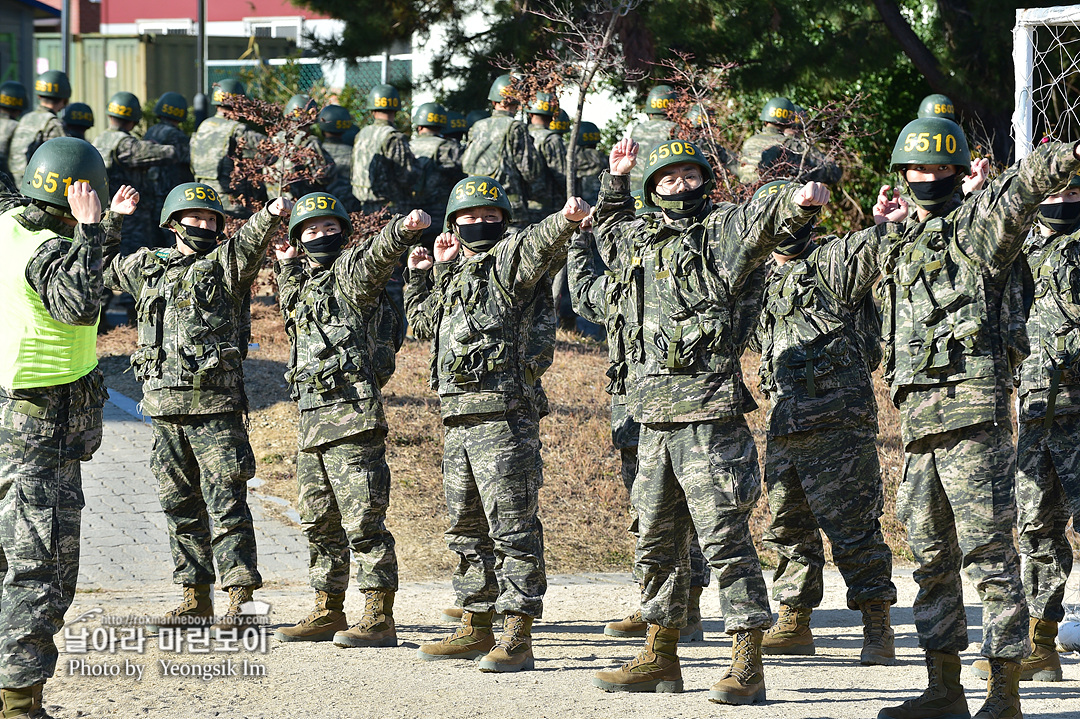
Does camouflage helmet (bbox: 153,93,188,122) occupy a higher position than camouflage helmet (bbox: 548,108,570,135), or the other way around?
camouflage helmet (bbox: 153,93,188,122)

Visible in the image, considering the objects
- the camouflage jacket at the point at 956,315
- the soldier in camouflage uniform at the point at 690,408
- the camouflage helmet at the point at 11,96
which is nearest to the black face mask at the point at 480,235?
the soldier in camouflage uniform at the point at 690,408

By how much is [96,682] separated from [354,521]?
155 cm

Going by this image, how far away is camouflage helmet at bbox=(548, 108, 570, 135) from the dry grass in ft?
7.49

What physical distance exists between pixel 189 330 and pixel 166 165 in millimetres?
7814

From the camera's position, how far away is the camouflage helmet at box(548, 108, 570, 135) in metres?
13.2

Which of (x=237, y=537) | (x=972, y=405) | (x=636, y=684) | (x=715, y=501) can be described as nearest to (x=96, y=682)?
(x=237, y=537)

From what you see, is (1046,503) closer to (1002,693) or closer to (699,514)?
(1002,693)

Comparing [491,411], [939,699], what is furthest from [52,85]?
[939,699]

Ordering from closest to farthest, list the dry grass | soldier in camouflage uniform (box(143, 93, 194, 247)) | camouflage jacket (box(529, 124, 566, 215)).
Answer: the dry grass < camouflage jacket (box(529, 124, 566, 215)) < soldier in camouflage uniform (box(143, 93, 194, 247))

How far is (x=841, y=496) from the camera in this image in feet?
22.0

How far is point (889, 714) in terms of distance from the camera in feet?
18.5

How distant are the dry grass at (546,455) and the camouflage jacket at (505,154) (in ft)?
6.08

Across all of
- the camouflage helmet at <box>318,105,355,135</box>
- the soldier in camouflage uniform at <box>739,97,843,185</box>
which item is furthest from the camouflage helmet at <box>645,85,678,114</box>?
the camouflage helmet at <box>318,105,355,135</box>

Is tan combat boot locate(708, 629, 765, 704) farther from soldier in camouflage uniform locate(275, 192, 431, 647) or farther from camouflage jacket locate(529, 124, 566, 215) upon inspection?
camouflage jacket locate(529, 124, 566, 215)
